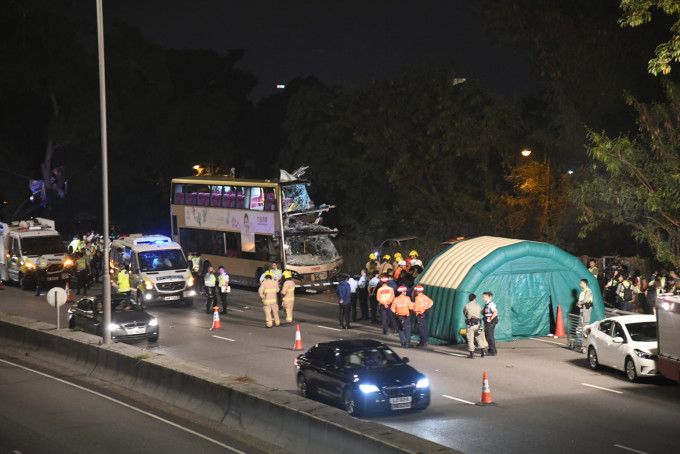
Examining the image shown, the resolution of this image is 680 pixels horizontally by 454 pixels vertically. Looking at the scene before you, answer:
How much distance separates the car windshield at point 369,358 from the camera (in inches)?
672

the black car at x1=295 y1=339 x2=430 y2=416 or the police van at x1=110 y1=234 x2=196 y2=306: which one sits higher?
the police van at x1=110 y1=234 x2=196 y2=306

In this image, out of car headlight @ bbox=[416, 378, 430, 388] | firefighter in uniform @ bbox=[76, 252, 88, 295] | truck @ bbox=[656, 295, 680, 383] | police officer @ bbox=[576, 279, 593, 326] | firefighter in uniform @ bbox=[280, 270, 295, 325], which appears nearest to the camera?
car headlight @ bbox=[416, 378, 430, 388]

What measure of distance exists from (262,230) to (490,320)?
16450 mm

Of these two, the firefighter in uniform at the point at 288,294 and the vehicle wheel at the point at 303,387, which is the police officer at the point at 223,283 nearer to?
the firefighter in uniform at the point at 288,294

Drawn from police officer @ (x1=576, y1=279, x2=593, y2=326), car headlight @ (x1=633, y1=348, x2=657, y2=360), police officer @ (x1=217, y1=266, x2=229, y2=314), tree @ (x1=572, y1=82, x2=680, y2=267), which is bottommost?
car headlight @ (x1=633, y1=348, x2=657, y2=360)

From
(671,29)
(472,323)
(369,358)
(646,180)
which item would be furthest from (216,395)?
(646,180)

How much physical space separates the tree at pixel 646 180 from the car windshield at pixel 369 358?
14.2 m

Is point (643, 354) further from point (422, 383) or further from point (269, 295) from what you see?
point (269, 295)

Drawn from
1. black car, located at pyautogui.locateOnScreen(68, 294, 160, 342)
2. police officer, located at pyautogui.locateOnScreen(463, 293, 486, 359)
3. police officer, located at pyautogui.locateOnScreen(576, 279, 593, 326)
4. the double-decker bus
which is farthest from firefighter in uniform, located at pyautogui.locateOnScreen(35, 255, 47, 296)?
police officer, located at pyautogui.locateOnScreen(576, 279, 593, 326)

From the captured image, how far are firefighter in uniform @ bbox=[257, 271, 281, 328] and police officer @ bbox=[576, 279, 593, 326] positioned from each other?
893 centimetres

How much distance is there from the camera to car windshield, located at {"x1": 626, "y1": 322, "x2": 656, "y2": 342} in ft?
66.3

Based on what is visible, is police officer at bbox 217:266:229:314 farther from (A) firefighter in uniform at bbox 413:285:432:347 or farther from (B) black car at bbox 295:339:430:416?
(B) black car at bbox 295:339:430:416

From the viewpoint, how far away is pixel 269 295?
1117 inches

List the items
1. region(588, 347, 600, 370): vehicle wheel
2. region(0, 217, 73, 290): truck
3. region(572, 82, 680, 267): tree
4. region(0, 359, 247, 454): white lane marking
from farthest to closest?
region(0, 217, 73, 290): truck < region(572, 82, 680, 267): tree < region(588, 347, 600, 370): vehicle wheel < region(0, 359, 247, 454): white lane marking
